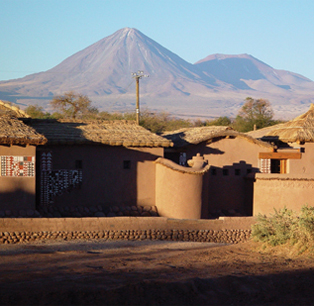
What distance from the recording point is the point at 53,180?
16719 millimetres

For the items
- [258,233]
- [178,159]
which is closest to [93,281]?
[258,233]

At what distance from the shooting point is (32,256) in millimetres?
11258

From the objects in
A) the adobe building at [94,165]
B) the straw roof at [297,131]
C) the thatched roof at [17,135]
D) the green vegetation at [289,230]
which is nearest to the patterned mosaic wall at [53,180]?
the adobe building at [94,165]

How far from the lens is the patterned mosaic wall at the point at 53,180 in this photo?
1645 cm

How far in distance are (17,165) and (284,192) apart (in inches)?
360

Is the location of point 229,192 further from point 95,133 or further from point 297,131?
point 95,133

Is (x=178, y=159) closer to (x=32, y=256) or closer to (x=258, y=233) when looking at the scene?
(x=258, y=233)

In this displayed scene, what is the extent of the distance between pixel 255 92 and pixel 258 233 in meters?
181

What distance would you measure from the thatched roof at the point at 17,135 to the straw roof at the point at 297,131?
10852 millimetres

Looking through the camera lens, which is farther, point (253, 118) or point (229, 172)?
point (253, 118)

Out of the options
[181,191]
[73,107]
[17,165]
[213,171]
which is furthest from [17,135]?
[73,107]

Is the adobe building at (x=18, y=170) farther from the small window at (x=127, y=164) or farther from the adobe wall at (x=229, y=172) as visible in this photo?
the adobe wall at (x=229, y=172)

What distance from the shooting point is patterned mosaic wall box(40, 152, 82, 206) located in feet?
54.0

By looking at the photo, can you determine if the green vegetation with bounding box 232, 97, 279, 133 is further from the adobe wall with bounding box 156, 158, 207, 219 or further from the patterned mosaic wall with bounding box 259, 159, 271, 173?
the adobe wall with bounding box 156, 158, 207, 219
